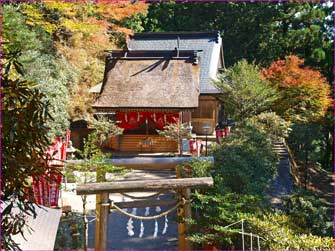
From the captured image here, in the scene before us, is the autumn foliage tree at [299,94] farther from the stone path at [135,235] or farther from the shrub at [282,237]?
the shrub at [282,237]

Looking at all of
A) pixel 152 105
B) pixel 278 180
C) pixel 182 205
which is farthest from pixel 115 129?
pixel 182 205

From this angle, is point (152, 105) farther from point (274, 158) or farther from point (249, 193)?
point (249, 193)

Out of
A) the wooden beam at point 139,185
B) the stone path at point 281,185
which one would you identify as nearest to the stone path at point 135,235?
the wooden beam at point 139,185

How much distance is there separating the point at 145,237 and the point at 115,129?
6016 mm

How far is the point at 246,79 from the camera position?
13211 mm

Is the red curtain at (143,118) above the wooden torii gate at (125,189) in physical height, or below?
above

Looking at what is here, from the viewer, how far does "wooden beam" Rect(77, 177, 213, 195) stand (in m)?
5.50

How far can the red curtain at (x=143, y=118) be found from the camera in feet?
47.8

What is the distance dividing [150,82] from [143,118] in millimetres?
1337

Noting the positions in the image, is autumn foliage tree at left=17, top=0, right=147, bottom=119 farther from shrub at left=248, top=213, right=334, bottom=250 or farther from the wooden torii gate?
shrub at left=248, top=213, right=334, bottom=250

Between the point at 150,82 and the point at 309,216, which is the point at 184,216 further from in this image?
Answer: the point at 150,82

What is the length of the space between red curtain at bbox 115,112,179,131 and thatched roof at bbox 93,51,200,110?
64cm

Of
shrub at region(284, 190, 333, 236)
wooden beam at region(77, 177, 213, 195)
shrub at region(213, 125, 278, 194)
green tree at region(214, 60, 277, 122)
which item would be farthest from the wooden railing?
wooden beam at region(77, 177, 213, 195)

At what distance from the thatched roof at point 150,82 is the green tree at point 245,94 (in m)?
1.21
